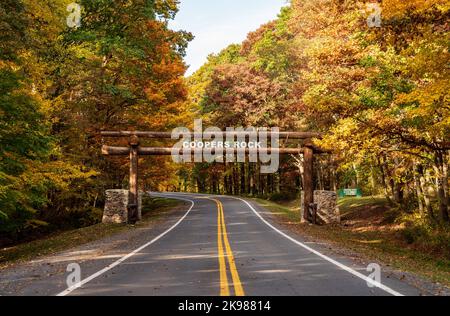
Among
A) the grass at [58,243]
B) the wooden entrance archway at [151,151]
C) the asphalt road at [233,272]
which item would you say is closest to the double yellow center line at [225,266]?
the asphalt road at [233,272]

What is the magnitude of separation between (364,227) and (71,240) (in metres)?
17.4

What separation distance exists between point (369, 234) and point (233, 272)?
620 inches

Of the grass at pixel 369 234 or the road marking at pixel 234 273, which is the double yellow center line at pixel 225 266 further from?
the grass at pixel 369 234

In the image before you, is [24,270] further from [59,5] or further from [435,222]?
[435,222]

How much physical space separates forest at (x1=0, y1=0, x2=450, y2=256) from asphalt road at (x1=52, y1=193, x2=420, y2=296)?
480 cm

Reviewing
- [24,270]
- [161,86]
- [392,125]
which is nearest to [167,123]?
[161,86]

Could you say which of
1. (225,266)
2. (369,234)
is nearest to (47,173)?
(225,266)

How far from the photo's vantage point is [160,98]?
27094 millimetres

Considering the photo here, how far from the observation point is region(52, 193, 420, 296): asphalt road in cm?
717

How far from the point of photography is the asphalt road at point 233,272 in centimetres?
717

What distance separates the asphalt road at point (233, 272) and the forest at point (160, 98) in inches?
189

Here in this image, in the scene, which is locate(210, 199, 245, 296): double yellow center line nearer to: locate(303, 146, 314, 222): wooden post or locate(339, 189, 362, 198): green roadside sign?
locate(303, 146, 314, 222): wooden post

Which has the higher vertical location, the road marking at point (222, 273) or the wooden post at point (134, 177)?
the wooden post at point (134, 177)

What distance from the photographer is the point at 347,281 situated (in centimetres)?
787
